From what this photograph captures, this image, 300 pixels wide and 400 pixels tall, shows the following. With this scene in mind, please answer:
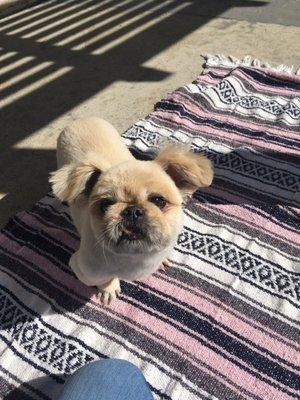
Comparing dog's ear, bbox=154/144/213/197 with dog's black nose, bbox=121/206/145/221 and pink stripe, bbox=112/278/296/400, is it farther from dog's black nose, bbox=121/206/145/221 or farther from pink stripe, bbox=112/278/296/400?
pink stripe, bbox=112/278/296/400

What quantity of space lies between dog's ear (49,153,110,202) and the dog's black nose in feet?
0.77

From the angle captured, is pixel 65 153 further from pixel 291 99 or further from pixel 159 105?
pixel 291 99

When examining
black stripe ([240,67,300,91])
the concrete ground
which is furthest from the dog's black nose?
black stripe ([240,67,300,91])

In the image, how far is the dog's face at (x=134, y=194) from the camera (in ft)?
5.86

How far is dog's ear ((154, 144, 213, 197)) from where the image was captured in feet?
6.25

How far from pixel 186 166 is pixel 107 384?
943 millimetres

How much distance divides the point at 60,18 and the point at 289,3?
9.59 ft

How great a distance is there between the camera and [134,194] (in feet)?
6.00

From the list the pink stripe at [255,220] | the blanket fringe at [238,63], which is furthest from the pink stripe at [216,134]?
the blanket fringe at [238,63]

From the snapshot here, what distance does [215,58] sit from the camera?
445 centimetres

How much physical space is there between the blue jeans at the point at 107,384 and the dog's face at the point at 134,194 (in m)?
0.50

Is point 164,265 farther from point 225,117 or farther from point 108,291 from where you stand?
point 225,117

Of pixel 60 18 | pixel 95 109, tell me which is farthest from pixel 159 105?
pixel 60 18

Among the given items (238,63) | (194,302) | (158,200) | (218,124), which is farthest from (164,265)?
(238,63)
